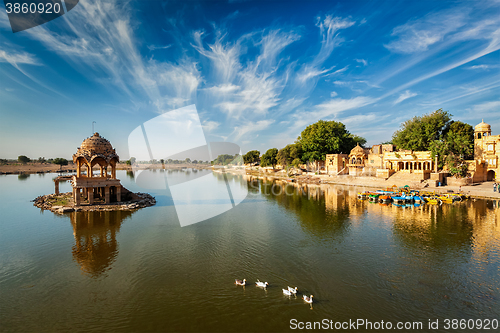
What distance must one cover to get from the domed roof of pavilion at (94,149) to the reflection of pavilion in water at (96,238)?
7450 millimetres

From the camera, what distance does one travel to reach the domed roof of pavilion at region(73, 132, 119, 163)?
30891 millimetres

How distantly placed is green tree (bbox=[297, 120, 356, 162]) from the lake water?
45.3 metres

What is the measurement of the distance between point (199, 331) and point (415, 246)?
16.2 m

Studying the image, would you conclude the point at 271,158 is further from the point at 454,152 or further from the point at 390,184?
the point at 454,152

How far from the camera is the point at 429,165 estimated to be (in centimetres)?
4859

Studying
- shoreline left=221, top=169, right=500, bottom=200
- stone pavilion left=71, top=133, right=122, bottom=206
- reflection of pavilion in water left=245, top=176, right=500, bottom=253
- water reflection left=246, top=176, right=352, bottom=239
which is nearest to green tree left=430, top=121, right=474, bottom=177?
shoreline left=221, top=169, right=500, bottom=200

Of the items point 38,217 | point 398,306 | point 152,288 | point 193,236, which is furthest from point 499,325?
point 38,217

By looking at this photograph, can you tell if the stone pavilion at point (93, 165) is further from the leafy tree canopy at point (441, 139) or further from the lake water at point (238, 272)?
the leafy tree canopy at point (441, 139)

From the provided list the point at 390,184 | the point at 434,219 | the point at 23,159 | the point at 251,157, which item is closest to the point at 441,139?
the point at 390,184

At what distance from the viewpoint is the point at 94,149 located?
31.1 metres

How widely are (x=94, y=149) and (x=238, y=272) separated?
88.2 ft

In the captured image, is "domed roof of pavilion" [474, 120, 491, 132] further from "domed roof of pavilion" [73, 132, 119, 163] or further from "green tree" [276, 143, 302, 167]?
"domed roof of pavilion" [73, 132, 119, 163]

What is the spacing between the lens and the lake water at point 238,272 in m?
10.4

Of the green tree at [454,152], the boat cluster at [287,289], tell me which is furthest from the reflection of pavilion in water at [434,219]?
the boat cluster at [287,289]
